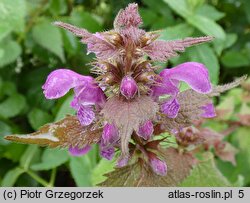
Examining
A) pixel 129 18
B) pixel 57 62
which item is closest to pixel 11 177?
pixel 57 62

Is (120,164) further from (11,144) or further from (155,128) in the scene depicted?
(11,144)

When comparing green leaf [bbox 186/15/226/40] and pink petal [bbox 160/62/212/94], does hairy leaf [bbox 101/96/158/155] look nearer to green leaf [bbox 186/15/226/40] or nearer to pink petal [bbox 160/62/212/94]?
pink petal [bbox 160/62/212/94]

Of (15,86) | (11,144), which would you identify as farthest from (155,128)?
(15,86)

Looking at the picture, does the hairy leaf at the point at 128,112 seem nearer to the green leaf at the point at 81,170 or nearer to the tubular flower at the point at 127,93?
the tubular flower at the point at 127,93

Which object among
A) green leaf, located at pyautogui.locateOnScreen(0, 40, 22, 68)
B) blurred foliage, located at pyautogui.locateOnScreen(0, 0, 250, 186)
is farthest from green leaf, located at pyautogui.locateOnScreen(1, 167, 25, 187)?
green leaf, located at pyautogui.locateOnScreen(0, 40, 22, 68)

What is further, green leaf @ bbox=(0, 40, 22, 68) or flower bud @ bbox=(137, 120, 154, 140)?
green leaf @ bbox=(0, 40, 22, 68)

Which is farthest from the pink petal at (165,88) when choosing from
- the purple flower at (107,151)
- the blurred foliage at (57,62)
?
the blurred foliage at (57,62)
